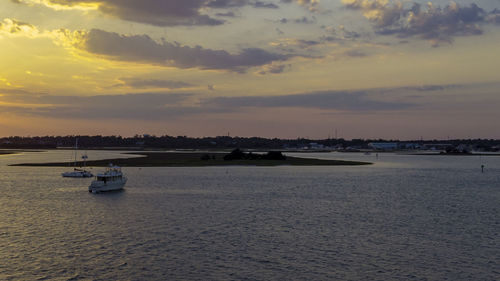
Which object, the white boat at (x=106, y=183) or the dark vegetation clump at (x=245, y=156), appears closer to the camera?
the white boat at (x=106, y=183)

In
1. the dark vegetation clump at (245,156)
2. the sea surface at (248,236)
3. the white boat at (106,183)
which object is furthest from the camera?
the dark vegetation clump at (245,156)

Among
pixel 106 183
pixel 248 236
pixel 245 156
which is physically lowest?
pixel 248 236

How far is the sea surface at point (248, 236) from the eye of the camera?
100ft

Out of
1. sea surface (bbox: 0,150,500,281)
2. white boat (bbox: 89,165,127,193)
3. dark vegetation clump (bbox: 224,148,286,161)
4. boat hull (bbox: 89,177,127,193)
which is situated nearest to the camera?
sea surface (bbox: 0,150,500,281)

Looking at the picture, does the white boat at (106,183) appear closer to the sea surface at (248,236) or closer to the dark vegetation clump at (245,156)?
the sea surface at (248,236)

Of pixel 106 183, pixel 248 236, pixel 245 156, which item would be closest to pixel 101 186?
pixel 106 183

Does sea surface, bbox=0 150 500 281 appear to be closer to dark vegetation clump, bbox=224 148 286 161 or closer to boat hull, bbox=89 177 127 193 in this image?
boat hull, bbox=89 177 127 193

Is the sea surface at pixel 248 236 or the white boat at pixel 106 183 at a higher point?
the white boat at pixel 106 183

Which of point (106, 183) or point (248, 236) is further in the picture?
point (106, 183)

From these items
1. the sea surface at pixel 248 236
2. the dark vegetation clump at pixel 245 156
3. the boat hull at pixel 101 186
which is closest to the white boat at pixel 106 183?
the boat hull at pixel 101 186

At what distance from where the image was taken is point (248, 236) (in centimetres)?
4088

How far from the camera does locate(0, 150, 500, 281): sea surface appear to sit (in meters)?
30.6

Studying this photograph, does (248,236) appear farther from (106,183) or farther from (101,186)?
(101,186)

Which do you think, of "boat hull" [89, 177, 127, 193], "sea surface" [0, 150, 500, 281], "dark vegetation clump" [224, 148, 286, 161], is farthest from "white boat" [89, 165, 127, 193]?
"dark vegetation clump" [224, 148, 286, 161]
